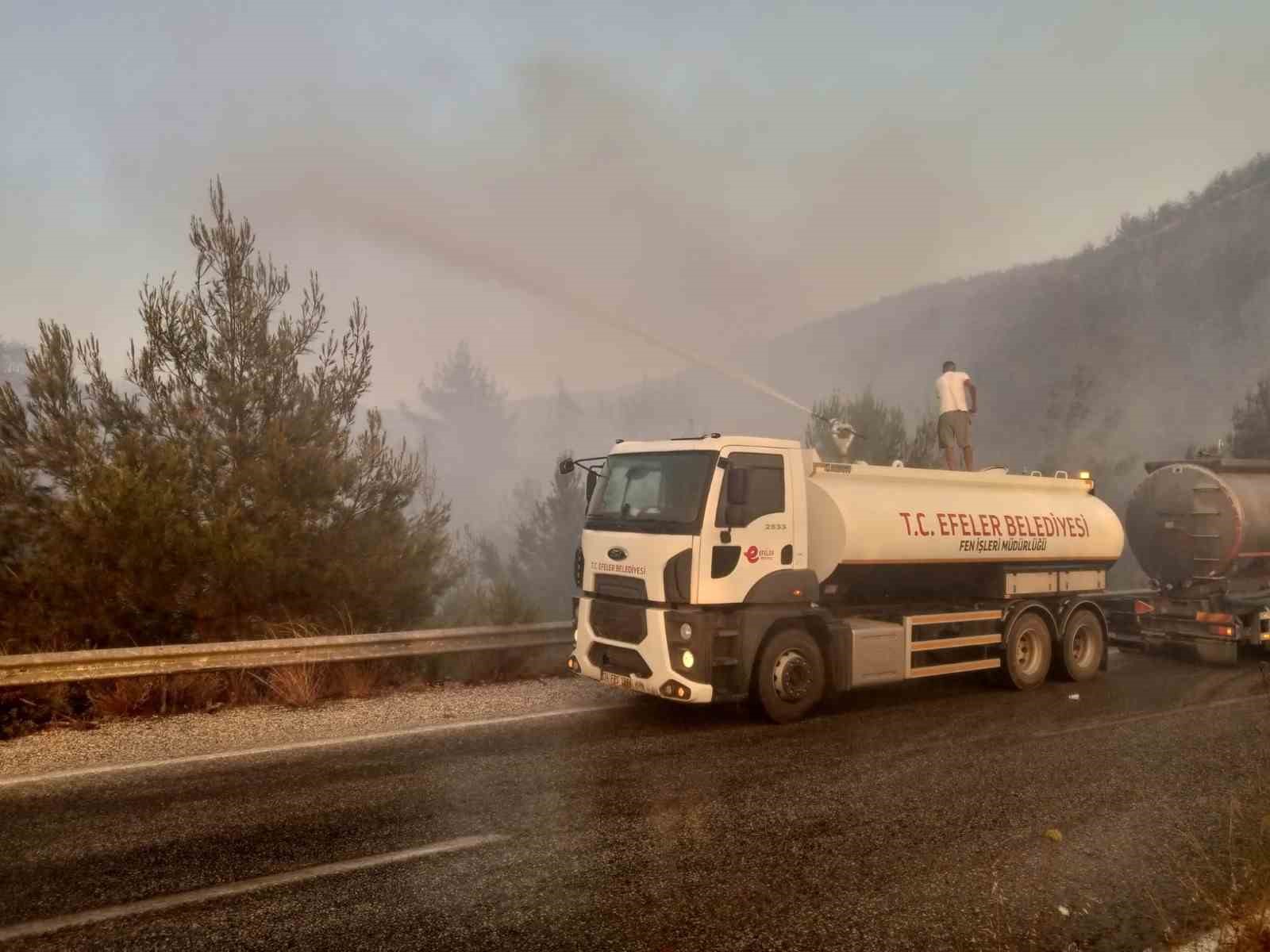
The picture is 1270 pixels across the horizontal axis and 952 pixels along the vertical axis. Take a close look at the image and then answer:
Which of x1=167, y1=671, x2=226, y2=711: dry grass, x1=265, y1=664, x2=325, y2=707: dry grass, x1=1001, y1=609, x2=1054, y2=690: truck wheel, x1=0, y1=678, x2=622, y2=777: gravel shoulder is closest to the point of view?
x1=0, y1=678, x2=622, y2=777: gravel shoulder

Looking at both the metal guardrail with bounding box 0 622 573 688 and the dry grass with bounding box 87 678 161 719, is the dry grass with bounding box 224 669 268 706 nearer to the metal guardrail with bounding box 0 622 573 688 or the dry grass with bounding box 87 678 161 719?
the metal guardrail with bounding box 0 622 573 688

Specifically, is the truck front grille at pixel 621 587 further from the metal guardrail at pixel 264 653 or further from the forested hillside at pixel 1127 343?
the forested hillside at pixel 1127 343

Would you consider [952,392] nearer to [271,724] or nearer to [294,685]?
[294,685]

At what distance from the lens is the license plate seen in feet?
26.6

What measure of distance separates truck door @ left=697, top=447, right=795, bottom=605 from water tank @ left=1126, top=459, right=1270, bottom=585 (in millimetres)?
7425

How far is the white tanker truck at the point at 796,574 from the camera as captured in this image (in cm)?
781

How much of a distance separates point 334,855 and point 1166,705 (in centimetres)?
832

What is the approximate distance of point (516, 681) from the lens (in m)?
10.2

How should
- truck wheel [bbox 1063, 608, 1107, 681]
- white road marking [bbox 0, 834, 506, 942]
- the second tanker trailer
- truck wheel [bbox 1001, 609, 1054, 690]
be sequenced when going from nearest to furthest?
white road marking [bbox 0, 834, 506, 942] < truck wheel [bbox 1001, 609, 1054, 690] < truck wheel [bbox 1063, 608, 1107, 681] < the second tanker trailer

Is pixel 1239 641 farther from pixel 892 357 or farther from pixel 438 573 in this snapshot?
pixel 892 357

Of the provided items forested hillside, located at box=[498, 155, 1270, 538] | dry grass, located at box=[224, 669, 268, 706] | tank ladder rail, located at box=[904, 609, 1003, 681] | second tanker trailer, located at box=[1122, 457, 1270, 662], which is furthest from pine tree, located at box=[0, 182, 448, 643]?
forested hillside, located at box=[498, 155, 1270, 538]

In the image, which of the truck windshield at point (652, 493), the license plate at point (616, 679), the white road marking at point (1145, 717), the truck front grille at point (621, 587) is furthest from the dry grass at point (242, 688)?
the white road marking at point (1145, 717)

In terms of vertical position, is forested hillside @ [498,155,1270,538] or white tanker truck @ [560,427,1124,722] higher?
forested hillside @ [498,155,1270,538]

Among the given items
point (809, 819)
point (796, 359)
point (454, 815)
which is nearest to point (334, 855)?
point (454, 815)
